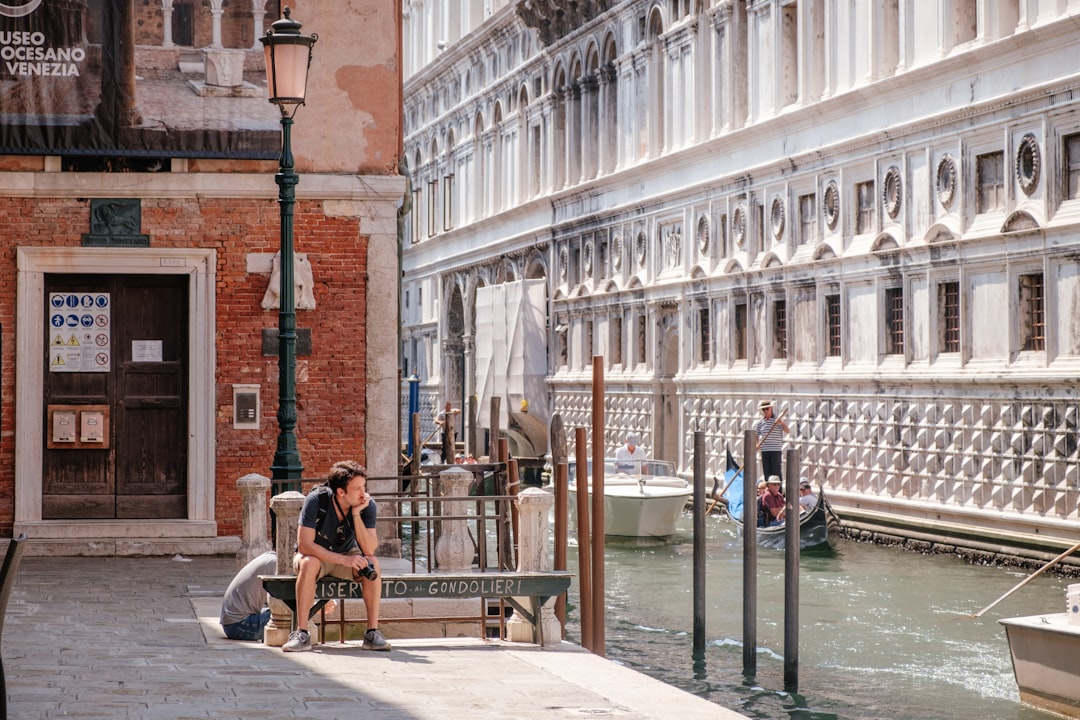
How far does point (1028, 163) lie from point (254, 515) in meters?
11.2

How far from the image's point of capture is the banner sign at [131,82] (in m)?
14.8

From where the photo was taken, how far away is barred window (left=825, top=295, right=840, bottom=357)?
79.1 ft

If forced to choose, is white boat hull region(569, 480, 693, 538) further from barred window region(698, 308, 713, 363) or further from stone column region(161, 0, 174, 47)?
stone column region(161, 0, 174, 47)

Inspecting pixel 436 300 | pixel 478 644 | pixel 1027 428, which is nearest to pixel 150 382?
pixel 478 644

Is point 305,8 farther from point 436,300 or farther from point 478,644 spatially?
point 436,300

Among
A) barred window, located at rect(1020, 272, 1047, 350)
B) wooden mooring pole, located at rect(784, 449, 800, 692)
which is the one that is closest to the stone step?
wooden mooring pole, located at rect(784, 449, 800, 692)

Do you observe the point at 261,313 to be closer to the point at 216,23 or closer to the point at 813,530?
the point at 216,23

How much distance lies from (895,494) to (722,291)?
258 inches

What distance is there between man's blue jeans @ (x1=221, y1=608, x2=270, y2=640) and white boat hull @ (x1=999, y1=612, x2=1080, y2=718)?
201 inches

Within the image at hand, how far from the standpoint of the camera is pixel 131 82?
590 inches

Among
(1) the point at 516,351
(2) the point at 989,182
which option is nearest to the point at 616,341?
(1) the point at 516,351

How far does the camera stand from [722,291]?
27.9m

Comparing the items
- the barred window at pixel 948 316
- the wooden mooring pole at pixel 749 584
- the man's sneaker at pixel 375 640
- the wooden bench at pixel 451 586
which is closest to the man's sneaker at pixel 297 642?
the wooden bench at pixel 451 586

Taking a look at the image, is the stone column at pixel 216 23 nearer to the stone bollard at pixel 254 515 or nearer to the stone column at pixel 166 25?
the stone column at pixel 166 25
